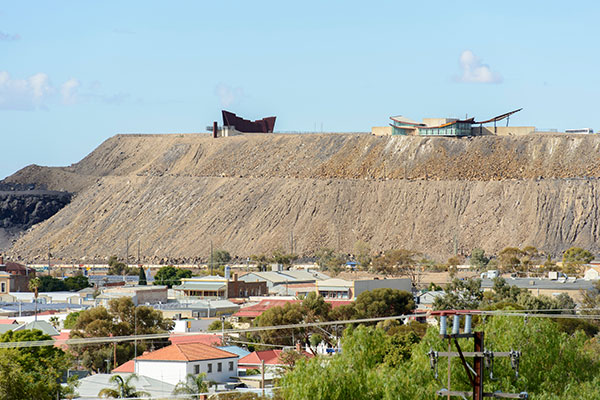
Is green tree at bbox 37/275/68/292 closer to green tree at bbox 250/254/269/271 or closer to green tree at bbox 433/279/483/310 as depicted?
green tree at bbox 250/254/269/271

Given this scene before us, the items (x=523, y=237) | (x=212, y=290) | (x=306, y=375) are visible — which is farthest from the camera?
(x=523, y=237)

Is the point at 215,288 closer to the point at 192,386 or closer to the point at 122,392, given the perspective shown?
the point at 192,386

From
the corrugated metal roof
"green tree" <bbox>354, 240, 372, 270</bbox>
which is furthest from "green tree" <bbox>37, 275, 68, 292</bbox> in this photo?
"green tree" <bbox>354, 240, 372, 270</bbox>

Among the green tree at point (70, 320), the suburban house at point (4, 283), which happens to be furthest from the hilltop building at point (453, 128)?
the green tree at point (70, 320)

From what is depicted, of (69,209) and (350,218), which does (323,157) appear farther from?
(69,209)

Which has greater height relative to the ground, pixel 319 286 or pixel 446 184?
pixel 446 184

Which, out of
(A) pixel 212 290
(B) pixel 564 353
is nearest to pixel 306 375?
(B) pixel 564 353

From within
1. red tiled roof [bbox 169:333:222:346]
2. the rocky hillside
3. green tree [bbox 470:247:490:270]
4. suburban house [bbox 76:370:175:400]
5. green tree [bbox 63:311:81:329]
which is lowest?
suburban house [bbox 76:370:175:400]
